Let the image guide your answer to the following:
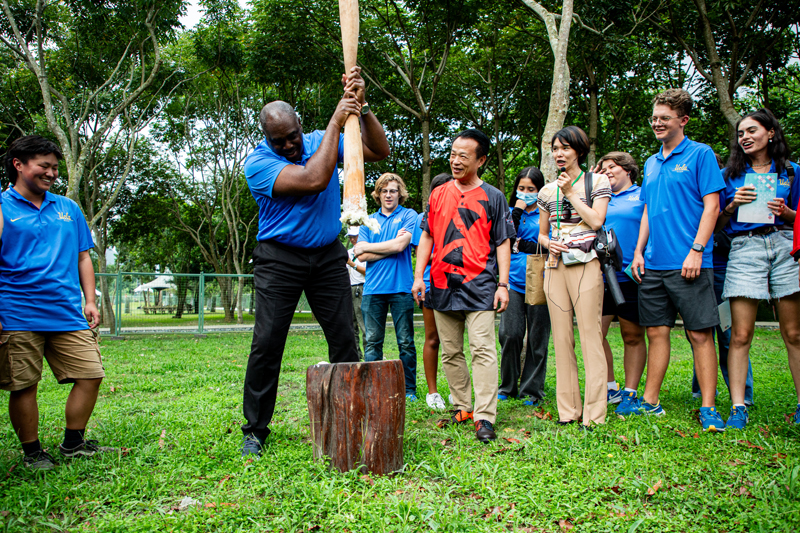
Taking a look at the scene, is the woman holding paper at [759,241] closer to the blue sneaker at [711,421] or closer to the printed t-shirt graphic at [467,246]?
the blue sneaker at [711,421]

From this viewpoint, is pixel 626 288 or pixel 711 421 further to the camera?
pixel 626 288

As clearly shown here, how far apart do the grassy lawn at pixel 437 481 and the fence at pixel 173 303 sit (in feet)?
29.8

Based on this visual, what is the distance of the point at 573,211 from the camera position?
3.90m

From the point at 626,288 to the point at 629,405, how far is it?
38.7 inches

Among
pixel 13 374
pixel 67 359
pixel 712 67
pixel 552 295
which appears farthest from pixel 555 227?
pixel 712 67

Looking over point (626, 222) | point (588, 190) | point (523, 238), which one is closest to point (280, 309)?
point (588, 190)

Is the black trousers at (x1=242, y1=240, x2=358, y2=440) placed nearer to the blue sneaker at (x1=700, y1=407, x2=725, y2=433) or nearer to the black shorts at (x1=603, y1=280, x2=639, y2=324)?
the black shorts at (x1=603, y1=280, x2=639, y2=324)

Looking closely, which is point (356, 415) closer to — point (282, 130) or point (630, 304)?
point (282, 130)

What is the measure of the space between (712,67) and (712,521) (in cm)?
1073

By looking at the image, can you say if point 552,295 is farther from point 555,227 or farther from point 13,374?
point 13,374

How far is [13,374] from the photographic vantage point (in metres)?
3.30

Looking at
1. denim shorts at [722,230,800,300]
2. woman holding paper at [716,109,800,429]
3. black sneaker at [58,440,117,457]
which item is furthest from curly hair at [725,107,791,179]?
black sneaker at [58,440,117,457]

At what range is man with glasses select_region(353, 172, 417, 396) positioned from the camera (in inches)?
198

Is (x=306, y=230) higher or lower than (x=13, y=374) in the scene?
higher
